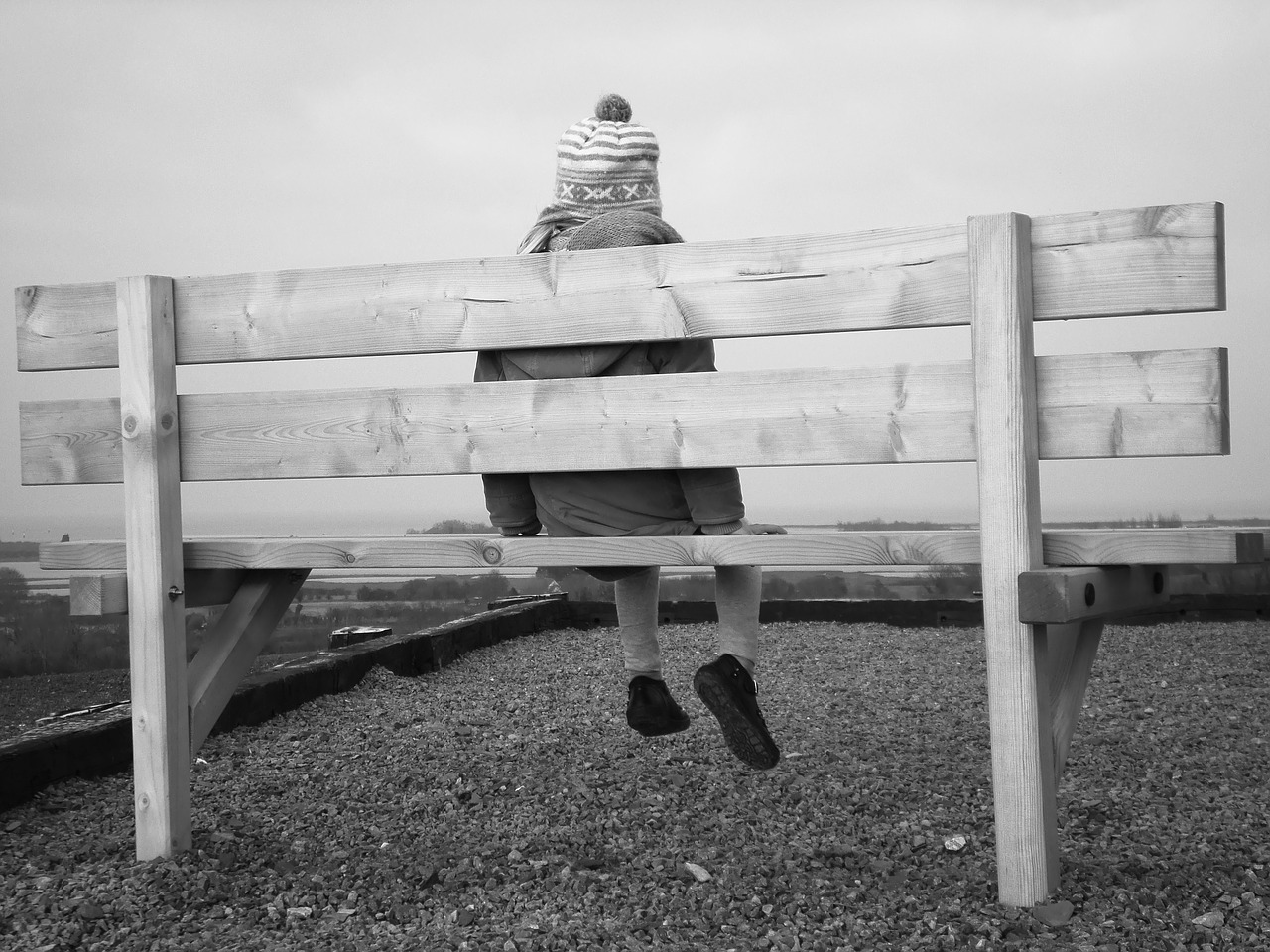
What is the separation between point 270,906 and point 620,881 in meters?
0.78

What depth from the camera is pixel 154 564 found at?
9.39ft

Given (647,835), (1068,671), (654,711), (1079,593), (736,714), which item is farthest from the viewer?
(654,711)

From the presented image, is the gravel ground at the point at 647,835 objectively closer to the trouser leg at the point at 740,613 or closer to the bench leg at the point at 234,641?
→ the bench leg at the point at 234,641

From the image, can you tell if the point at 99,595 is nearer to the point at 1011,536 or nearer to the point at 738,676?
the point at 738,676

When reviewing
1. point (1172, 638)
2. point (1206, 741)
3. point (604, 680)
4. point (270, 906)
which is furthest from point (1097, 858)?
point (1172, 638)

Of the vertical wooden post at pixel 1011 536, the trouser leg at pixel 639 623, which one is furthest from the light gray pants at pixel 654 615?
the vertical wooden post at pixel 1011 536

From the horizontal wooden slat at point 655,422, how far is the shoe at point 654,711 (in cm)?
80

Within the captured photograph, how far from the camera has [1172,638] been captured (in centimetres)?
629

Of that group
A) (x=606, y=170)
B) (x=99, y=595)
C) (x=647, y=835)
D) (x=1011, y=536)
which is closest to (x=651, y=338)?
(x=606, y=170)

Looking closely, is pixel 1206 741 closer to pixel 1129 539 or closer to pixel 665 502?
pixel 1129 539

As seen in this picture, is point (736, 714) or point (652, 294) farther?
point (736, 714)

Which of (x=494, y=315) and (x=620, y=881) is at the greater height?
(x=494, y=315)

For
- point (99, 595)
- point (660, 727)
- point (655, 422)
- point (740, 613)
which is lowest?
point (660, 727)

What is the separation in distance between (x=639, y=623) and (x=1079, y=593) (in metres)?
1.27
